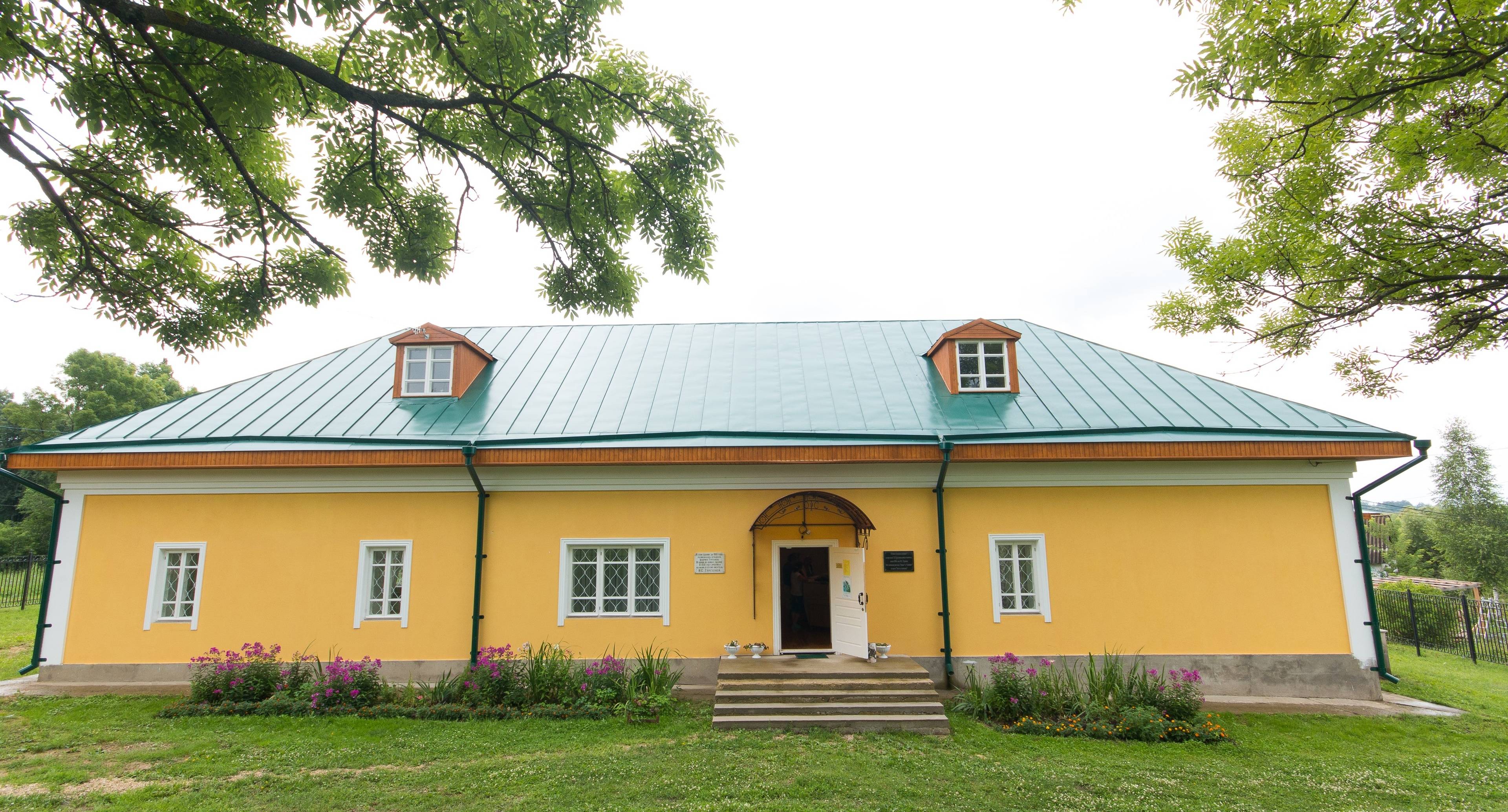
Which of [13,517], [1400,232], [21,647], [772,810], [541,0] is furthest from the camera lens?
[13,517]

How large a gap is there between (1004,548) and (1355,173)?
5831mm

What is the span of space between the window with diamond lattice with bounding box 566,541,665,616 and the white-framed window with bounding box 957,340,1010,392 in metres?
5.74

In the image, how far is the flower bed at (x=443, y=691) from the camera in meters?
8.40

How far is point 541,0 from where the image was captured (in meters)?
5.14

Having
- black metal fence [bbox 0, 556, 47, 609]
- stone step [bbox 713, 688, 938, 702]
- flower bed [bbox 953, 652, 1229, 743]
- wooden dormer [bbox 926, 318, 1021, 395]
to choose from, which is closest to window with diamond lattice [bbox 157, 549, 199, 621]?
stone step [bbox 713, 688, 938, 702]

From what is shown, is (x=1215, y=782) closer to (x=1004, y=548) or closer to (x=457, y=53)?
(x=1004, y=548)

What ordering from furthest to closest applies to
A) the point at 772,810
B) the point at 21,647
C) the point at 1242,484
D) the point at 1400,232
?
the point at 21,647 < the point at 1242,484 < the point at 1400,232 < the point at 772,810

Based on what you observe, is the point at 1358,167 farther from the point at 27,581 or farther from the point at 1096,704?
the point at 27,581

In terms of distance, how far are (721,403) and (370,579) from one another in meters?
5.68

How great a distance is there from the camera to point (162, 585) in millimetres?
10000

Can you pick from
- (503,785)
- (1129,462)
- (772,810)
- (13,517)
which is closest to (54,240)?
(503,785)

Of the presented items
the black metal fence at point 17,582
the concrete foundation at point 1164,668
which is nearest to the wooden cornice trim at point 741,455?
the concrete foundation at point 1164,668

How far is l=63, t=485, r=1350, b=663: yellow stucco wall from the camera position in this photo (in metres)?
9.59

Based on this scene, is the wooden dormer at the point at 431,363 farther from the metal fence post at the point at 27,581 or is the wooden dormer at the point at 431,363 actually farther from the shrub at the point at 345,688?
the metal fence post at the point at 27,581
